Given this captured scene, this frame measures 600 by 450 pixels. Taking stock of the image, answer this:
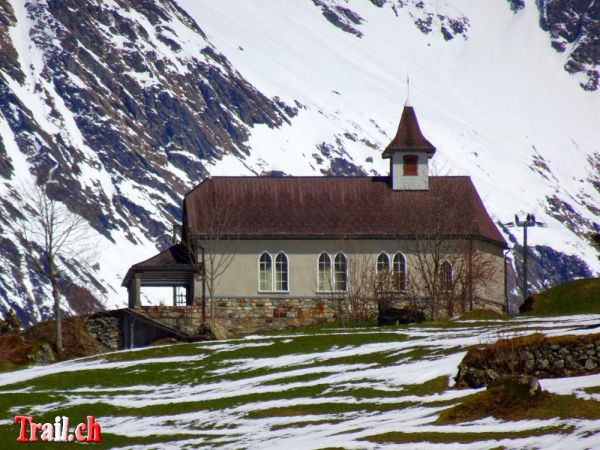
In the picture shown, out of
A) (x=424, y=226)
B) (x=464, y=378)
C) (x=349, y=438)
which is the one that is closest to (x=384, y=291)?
(x=424, y=226)

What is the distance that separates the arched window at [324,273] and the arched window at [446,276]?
6592mm

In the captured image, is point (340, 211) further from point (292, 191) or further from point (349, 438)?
point (349, 438)

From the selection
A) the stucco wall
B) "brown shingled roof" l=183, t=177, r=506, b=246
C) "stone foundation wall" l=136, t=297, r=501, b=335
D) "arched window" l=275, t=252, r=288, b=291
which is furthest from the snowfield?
"brown shingled roof" l=183, t=177, r=506, b=246

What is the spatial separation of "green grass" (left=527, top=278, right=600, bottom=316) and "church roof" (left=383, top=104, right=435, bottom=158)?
24.6 meters

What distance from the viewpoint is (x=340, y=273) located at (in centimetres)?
10212

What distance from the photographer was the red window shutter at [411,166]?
355ft

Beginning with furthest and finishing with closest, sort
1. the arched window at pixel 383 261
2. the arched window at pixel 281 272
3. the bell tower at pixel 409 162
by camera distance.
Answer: the bell tower at pixel 409 162 → the arched window at pixel 383 261 → the arched window at pixel 281 272

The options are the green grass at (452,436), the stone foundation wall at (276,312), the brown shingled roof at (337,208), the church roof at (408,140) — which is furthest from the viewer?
the church roof at (408,140)

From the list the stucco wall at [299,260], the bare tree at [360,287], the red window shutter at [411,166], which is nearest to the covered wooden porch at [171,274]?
the stucco wall at [299,260]

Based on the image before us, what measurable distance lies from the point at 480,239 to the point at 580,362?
153ft

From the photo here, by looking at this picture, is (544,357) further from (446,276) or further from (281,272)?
(281,272)

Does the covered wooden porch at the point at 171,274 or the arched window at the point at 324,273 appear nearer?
the covered wooden porch at the point at 171,274

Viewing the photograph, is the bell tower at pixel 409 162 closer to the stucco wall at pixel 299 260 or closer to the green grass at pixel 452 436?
the stucco wall at pixel 299 260

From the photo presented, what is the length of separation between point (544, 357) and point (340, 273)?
4555 centimetres
